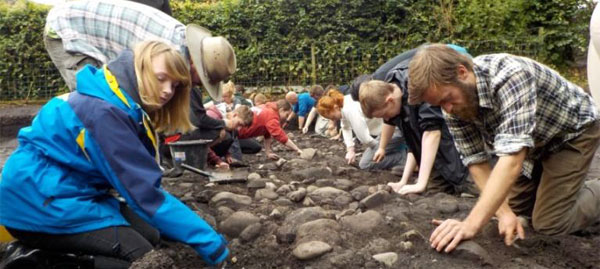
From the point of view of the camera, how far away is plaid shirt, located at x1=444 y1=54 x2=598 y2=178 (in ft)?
8.48

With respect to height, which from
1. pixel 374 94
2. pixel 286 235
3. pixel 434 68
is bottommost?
pixel 286 235

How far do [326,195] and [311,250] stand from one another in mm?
1459

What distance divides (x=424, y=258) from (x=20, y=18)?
12.6 m

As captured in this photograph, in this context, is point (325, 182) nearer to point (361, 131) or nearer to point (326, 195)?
point (326, 195)

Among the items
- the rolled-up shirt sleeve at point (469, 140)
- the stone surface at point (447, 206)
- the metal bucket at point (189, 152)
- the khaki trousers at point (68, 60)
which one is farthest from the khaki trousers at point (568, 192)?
the khaki trousers at point (68, 60)

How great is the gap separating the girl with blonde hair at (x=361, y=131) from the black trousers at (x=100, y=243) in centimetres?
335

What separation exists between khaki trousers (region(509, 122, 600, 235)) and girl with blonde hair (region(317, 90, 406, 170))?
90.7 inches

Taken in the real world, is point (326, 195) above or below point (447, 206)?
below

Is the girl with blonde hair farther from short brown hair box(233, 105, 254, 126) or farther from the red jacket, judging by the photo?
short brown hair box(233, 105, 254, 126)

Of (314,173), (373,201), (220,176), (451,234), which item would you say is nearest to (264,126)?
(314,173)

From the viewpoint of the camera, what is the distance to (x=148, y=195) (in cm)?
241

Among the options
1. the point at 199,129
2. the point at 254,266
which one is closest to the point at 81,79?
the point at 254,266

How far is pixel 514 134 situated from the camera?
256 centimetres

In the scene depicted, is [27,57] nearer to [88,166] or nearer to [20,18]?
[20,18]
